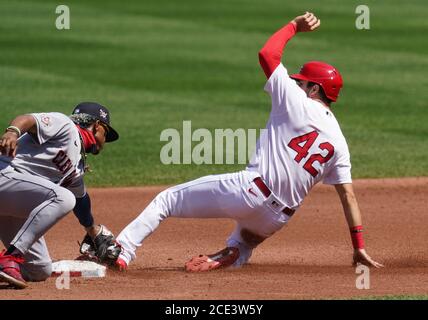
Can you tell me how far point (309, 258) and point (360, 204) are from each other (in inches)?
87.4

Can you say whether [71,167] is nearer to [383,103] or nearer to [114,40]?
[383,103]

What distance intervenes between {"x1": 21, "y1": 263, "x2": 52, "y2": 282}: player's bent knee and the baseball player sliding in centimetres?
50

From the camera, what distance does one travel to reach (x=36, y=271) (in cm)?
708

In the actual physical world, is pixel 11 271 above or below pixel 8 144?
below

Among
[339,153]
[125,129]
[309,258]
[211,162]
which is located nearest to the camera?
[339,153]

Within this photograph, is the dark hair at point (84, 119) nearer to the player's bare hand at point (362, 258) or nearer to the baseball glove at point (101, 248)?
the baseball glove at point (101, 248)

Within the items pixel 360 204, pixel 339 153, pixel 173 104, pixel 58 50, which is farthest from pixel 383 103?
pixel 339 153

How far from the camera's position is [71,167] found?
22.6ft

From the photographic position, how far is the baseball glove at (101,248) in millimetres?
7293

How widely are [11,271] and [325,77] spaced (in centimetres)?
251

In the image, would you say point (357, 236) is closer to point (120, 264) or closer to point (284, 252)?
point (284, 252)

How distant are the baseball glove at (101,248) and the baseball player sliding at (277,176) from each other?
0.05m

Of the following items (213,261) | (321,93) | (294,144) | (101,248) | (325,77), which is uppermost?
(325,77)

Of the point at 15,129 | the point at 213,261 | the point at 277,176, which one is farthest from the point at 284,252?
the point at 15,129
